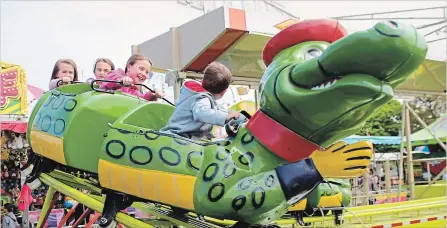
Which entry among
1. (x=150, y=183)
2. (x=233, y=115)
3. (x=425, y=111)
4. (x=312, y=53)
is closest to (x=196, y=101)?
(x=233, y=115)

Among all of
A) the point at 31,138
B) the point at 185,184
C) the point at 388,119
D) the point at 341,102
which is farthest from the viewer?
the point at 388,119

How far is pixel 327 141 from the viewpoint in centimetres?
148

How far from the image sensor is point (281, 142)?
1.47 m

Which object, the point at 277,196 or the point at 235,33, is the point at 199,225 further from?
the point at 235,33

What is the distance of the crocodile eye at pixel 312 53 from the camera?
149cm

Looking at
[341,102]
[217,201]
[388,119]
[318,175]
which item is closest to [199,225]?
[217,201]

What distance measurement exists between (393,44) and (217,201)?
69 cm

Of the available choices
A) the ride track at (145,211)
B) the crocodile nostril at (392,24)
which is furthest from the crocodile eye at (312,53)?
the ride track at (145,211)

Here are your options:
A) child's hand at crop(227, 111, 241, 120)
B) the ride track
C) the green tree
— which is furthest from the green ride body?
Result: the green tree

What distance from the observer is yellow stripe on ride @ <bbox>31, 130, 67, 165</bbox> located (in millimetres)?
2108

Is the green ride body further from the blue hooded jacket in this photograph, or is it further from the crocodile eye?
the blue hooded jacket

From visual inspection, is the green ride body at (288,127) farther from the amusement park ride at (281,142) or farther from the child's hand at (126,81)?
the child's hand at (126,81)

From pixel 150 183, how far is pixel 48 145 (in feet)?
2.77

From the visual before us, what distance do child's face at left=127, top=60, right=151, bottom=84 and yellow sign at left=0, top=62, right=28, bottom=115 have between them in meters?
4.60
